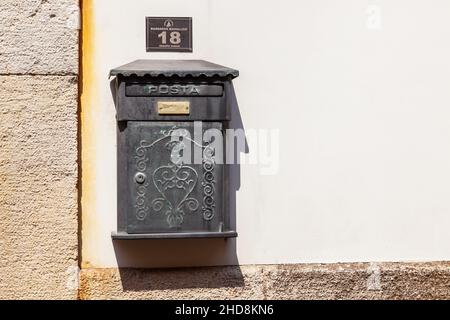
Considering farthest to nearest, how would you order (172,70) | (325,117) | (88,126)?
(325,117) < (88,126) < (172,70)

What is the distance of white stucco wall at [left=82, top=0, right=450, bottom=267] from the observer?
15.2 feet

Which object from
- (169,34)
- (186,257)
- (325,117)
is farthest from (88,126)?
(325,117)

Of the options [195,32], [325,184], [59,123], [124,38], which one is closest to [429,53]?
[325,184]

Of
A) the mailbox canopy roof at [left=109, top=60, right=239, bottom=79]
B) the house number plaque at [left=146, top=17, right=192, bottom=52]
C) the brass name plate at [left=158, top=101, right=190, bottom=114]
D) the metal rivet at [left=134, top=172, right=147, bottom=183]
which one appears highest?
the house number plaque at [left=146, top=17, right=192, bottom=52]

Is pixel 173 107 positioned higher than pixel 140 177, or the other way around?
pixel 173 107

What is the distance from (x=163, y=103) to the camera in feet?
14.6

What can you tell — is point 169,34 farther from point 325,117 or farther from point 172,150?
point 325,117

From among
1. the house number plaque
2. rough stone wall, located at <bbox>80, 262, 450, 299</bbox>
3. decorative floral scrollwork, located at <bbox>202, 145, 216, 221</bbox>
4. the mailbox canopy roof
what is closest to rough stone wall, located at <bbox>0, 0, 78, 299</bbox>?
rough stone wall, located at <bbox>80, 262, 450, 299</bbox>

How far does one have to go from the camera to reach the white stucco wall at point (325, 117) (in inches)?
183

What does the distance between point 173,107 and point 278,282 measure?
1210 mm

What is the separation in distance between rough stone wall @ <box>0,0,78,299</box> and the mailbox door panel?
14.4 inches

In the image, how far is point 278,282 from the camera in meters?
4.68

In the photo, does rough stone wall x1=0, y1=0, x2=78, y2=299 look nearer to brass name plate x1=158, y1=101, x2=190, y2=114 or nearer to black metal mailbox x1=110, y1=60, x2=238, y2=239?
black metal mailbox x1=110, y1=60, x2=238, y2=239

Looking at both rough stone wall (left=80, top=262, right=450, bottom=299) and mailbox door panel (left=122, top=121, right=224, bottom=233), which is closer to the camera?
mailbox door panel (left=122, top=121, right=224, bottom=233)
